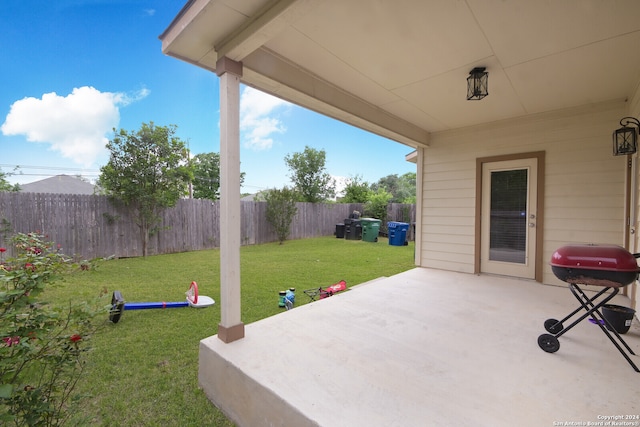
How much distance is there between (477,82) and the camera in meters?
2.71

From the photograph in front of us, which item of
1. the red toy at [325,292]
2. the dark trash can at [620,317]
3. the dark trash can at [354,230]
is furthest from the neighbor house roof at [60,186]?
the dark trash can at [620,317]

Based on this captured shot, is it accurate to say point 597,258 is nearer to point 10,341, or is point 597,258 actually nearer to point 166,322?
point 10,341

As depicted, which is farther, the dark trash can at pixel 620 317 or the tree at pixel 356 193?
the tree at pixel 356 193

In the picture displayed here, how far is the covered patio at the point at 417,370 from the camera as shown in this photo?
55.4 inches

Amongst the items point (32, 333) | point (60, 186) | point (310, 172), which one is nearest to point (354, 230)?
point (310, 172)

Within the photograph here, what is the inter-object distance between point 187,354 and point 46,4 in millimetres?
10767

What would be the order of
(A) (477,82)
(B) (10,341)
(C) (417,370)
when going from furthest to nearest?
(A) (477,82) → (C) (417,370) → (B) (10,341)

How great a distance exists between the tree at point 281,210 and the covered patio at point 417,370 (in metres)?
7.05

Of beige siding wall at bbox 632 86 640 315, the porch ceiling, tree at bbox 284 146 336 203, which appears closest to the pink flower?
the porch ceiling

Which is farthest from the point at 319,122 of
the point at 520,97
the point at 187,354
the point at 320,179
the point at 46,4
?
the point at 187,354

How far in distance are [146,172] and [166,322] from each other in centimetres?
530

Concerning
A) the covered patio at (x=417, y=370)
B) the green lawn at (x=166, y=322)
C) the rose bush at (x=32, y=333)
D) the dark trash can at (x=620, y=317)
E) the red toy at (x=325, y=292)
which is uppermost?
the rose bush at (x=32, y=333)

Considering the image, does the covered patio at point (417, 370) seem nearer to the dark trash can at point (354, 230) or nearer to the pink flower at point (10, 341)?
the pink flower at point (10, 341)

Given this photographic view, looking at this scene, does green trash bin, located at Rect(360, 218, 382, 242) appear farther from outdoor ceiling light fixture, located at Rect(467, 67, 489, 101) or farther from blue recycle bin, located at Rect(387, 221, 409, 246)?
outdoor ceiling light fixture, located at Rect(467, 67, 489, 101)
